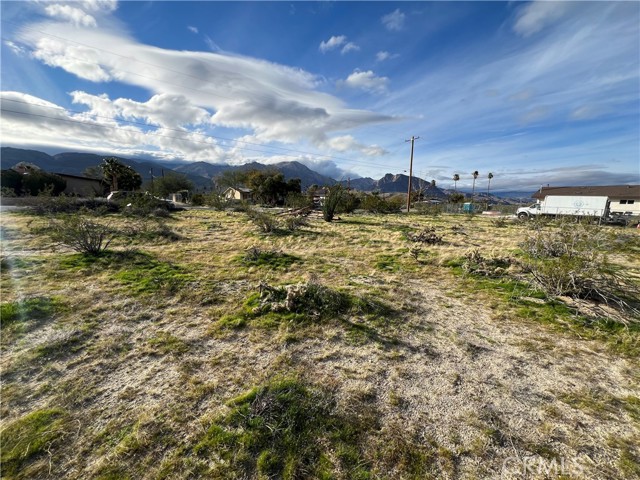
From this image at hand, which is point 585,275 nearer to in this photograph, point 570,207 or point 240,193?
point 570,207

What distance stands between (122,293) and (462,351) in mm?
6512

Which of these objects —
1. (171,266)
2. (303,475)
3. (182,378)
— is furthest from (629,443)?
(171,266)

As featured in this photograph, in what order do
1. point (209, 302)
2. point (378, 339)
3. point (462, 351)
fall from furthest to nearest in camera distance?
point (209, 302) < point (378, 339) < point (462, 351)

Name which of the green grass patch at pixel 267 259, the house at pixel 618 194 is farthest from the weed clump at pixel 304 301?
the house at pixel 618 194

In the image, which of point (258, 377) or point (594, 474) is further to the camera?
point (258, 377)

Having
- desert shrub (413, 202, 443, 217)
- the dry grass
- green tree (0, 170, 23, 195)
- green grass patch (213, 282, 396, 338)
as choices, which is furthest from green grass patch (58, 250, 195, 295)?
green tree (0, 170, 23, 195)

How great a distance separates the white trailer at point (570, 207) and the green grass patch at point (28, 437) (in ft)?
110

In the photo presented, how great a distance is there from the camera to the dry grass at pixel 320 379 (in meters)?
2.31

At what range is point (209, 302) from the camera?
5.38m

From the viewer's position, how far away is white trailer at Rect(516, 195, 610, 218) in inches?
1062

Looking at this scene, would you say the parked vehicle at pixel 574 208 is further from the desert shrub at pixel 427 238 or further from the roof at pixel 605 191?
the desert shrub at pixel 427 238

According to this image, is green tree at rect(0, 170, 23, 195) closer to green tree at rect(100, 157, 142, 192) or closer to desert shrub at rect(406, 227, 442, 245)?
green tree at rect(100, 157, 142, 192)

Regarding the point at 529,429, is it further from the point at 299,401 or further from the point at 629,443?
the point at 299,401

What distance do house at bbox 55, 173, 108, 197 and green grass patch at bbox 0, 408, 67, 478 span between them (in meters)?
49.2
